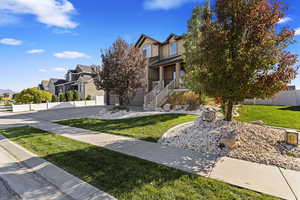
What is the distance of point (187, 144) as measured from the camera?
4961 mm

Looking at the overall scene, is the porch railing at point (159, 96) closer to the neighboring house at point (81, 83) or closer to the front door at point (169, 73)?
the front door at point (169, 73)

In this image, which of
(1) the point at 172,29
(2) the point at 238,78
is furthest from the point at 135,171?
(1) the point at 172,29

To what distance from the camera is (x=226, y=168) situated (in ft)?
11.2

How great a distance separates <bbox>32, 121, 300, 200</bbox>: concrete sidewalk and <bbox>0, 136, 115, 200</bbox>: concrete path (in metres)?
1.70

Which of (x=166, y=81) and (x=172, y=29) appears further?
(x=166, y=81)

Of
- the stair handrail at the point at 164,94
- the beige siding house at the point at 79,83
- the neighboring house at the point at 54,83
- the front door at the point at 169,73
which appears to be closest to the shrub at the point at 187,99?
the stair handrail at the point at 164,94

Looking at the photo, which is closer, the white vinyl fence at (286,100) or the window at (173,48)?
the white vinyl fence at (286,100)

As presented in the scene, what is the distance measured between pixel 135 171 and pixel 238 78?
13.3 feet

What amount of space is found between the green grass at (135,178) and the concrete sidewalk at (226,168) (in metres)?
0.28

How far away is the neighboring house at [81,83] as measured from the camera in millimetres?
29641

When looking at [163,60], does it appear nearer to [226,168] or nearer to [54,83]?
[226,168]

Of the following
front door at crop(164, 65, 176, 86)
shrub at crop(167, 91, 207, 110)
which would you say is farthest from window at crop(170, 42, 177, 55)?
shrub at crop(167, 91, 207, 110)

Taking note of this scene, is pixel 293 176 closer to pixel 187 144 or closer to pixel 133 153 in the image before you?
pixel 187 144

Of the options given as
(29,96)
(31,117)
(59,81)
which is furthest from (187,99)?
(59,81)
